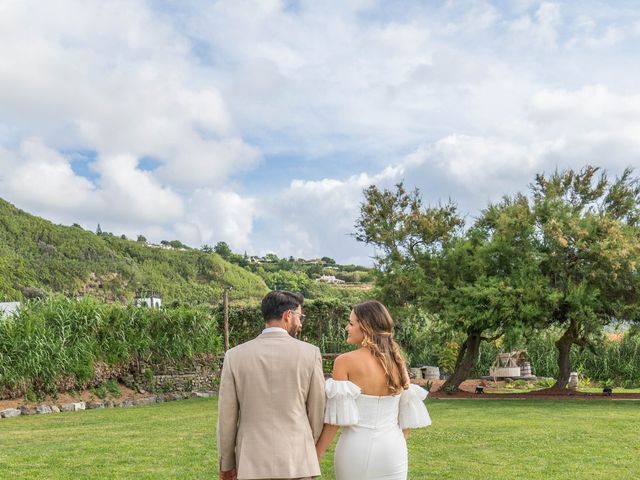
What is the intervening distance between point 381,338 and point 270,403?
0.74 m

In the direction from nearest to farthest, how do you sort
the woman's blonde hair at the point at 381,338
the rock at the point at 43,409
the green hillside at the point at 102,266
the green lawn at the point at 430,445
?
1. the woman's blonde hair at the point at 381,338
2. the green lawn at the point at 430,445
3. the rock at the point at 43,409
4. the green hillside at the point at 102,266

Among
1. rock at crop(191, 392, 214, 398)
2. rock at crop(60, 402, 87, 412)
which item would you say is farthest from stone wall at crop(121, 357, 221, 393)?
rock at crop(60, 402, 87, 412)

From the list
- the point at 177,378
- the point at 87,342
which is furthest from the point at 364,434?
the point at 177,378

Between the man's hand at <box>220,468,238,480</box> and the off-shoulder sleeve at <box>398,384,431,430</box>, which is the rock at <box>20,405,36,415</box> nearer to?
the man's hand at <box>220,468,238,480</box>

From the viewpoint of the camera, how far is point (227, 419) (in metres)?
3.95

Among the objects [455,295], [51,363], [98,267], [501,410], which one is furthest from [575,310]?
[98,267]

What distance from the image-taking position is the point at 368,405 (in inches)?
164

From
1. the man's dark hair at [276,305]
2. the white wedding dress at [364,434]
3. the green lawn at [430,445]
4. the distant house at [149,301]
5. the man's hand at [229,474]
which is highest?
the distant house at [149,301]

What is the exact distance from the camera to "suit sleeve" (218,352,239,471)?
3.94 meters

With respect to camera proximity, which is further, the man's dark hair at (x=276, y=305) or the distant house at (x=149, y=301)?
the distant house at (x=149, y=301)

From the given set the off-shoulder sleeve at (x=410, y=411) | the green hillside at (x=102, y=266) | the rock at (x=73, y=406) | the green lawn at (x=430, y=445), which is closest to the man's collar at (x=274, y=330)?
the off-shoulder sleeve at (x=410, y=411)

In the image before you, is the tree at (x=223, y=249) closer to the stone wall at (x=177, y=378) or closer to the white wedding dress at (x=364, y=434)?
the stone wall at (x=177, y=378)

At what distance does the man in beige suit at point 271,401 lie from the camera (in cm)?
388

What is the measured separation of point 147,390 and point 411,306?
737cm
